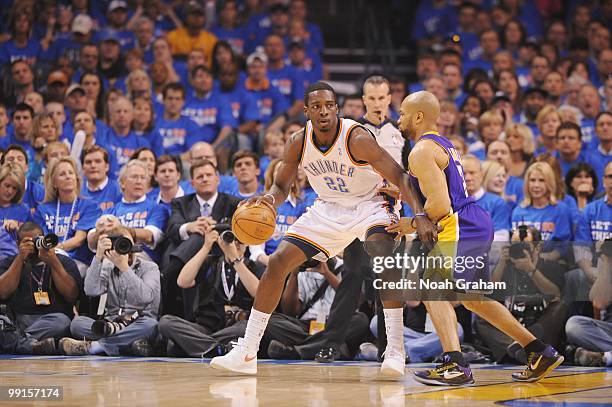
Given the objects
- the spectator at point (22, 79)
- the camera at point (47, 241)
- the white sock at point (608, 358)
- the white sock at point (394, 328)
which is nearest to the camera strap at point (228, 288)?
the camera at point (47, 241)

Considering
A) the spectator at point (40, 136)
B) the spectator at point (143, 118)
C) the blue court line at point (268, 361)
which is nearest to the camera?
the blue court line at point (268, 361)

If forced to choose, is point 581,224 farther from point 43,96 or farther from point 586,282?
point 43,96

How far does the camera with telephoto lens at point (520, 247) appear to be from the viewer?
7.79m

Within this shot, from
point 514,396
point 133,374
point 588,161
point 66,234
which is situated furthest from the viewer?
point 588,161

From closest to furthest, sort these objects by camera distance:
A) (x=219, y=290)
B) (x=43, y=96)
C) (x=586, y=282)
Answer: (x=586, y=282)
(x=219, y=290)
(x=43, y=96)

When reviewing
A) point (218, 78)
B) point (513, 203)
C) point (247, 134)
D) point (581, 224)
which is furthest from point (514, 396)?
point (218, 78)

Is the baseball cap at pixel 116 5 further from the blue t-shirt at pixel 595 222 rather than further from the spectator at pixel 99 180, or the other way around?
the blue t-shirt at pixel 595 222

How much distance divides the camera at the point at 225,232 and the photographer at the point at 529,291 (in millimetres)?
2091

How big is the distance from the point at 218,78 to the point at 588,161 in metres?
4.77

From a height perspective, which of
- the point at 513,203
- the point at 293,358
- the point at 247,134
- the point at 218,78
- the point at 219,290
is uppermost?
the point at 218,78

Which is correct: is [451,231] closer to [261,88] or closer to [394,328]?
[394,328]

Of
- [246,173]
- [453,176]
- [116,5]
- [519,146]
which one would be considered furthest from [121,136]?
[453,176]

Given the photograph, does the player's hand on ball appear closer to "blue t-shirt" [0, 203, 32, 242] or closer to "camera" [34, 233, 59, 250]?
"camera" [34, 233, 59, 250]

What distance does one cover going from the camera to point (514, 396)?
17.7 feet
